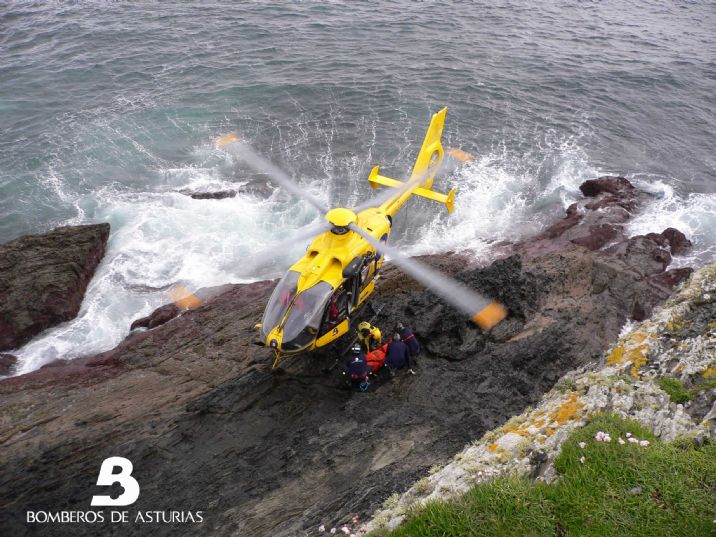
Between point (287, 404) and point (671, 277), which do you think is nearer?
point (287, 404)

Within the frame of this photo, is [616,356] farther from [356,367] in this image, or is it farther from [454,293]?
[356,367]

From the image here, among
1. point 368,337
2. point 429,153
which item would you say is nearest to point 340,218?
point 368,337

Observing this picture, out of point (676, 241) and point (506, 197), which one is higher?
point (506, 197)

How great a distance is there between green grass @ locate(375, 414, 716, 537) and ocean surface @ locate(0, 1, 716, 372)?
12671 mm

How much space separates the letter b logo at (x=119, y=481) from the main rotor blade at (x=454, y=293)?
7016 mm

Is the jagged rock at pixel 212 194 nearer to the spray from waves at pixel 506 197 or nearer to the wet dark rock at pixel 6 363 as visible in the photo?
the spray from waves at pixel 506 197

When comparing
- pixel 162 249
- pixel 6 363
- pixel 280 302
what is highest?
pixel 280 302

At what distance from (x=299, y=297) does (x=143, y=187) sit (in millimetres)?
14380

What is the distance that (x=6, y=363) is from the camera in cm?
1417

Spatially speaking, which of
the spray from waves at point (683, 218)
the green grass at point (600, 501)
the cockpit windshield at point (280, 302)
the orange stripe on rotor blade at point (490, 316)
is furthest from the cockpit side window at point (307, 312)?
the spray from waves at point (683, 218)

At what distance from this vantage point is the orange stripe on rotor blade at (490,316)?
Result: 12.5m

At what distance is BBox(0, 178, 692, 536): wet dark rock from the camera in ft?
29.8

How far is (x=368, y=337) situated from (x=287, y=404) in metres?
2.50

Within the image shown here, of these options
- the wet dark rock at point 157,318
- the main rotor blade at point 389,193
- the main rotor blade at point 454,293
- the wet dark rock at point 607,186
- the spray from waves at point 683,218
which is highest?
the main rotor blade at point 389,193
